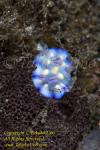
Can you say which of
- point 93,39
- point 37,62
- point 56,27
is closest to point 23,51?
point 37,62

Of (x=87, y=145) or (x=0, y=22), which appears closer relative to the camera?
(x=87, y=145)

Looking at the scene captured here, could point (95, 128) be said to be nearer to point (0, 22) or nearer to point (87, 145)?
point (87, 145)

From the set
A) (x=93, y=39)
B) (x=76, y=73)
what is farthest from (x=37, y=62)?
(x=93, y=39)

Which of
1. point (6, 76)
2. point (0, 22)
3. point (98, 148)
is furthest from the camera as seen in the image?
point (0, 22)

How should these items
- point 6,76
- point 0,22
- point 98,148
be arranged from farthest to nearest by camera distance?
point 0,22, point 6,76, point 98,148

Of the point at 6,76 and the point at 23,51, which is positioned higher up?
the point at 23,51

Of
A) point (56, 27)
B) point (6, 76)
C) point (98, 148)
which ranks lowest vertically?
point (98, 148)

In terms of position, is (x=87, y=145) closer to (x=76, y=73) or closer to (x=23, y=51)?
(x=76, y=73)
